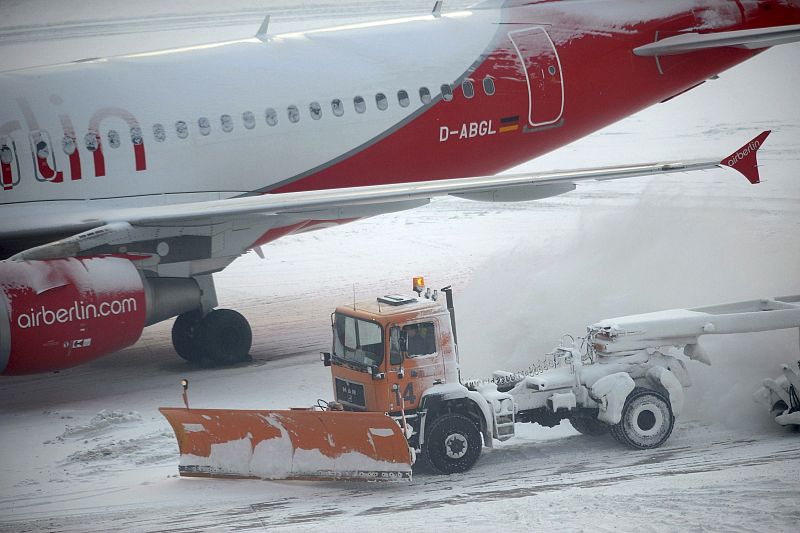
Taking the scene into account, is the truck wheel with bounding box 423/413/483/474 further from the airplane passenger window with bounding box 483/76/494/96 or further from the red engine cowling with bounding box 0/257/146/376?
the airplane passenger window with bounding box 483/76/494/96

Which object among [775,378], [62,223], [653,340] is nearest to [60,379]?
[62,223]

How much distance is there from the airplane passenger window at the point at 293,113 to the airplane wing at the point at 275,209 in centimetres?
124

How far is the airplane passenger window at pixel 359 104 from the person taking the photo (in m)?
17.2

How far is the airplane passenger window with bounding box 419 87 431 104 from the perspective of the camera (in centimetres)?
1758

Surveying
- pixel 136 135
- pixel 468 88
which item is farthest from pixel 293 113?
pixel 468 88

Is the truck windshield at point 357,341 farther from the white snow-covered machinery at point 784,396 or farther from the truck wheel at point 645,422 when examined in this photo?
the white snow-covered machinery at point 784,396

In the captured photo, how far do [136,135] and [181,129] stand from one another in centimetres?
59

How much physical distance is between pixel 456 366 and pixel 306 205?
345 cm

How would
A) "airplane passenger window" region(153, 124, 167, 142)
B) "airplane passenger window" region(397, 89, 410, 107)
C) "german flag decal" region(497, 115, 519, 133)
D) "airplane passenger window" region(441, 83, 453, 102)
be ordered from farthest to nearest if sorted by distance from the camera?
"german flag decal" region(497, 115, 519, 133) → "airplane passenger window" region(441, 83, 453, 102) → "airplane passenger window" region(397, 89, 410, 107) → "airplane passenger window" region(153, 124, 167, 142)

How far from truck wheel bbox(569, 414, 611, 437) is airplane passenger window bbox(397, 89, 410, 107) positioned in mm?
5874

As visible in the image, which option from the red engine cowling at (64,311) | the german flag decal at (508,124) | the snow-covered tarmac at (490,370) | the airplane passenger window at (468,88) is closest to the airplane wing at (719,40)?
the german flag decal at (508,124)

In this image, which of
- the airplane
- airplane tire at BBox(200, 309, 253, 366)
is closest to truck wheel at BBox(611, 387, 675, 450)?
the airplane

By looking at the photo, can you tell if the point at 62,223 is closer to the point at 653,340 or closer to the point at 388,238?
the point at 653,340

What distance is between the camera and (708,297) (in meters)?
16.7
